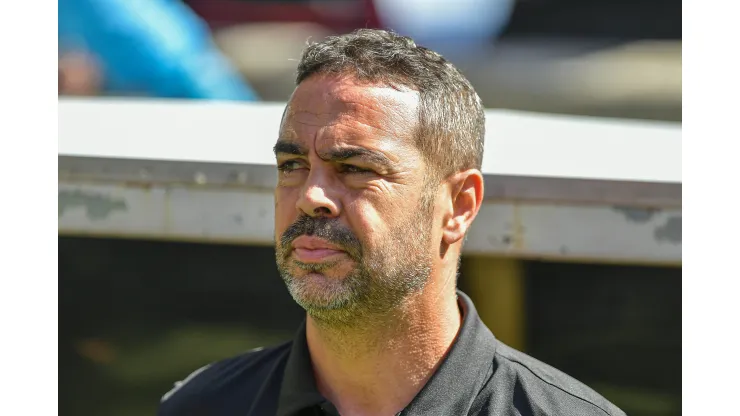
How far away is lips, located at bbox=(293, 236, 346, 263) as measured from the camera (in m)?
1.72

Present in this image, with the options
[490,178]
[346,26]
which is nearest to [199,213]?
[490,178]

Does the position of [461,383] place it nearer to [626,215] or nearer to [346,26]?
[626,215]

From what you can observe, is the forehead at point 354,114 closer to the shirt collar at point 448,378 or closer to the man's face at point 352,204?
the man's face at point 352,204

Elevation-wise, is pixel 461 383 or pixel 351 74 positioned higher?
pixel 351 74

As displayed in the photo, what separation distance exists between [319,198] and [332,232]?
71 mm

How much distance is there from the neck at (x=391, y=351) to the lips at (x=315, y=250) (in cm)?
16

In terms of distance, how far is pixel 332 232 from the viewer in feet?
5.64

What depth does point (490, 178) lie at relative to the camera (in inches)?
78.6

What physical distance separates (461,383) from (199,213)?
0.77m

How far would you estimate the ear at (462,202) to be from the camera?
6.13 ft

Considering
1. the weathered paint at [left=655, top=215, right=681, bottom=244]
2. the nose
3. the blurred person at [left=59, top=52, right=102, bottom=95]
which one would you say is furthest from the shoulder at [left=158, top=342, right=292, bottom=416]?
the blurred person at [left=59, top=52, right=102, bottom=95]

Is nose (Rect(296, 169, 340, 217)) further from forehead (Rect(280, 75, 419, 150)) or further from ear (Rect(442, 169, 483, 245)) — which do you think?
ear (Rect(442, 169, 483, 245))

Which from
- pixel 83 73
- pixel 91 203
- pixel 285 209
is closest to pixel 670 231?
pixel 285 209

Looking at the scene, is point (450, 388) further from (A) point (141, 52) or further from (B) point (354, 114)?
(A) point (141, 52)
